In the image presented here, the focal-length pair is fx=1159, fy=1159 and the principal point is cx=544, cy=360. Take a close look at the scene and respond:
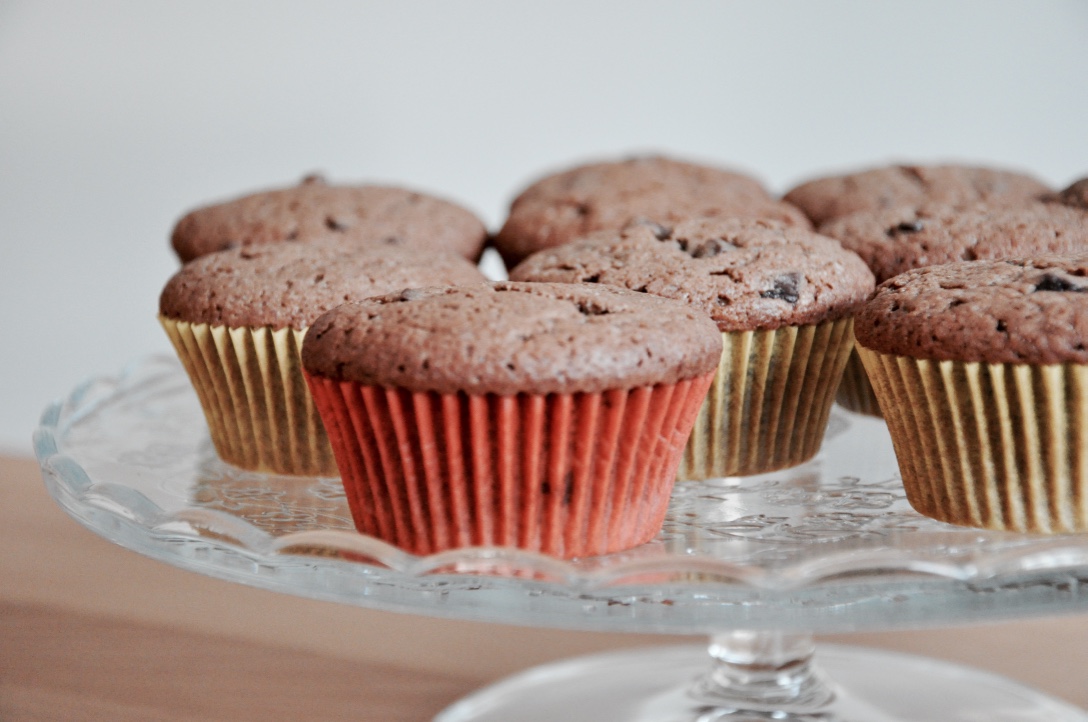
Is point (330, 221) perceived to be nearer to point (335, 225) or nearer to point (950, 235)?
point (335, 225)

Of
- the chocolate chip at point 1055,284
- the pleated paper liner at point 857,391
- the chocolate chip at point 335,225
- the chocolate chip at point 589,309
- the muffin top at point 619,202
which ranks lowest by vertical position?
the pleated paper liner at point 857,391

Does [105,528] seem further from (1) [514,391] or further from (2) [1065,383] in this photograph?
(2) [1065,383]

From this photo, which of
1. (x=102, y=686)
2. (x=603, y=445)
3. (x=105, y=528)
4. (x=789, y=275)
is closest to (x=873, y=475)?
(x=789, y=275)

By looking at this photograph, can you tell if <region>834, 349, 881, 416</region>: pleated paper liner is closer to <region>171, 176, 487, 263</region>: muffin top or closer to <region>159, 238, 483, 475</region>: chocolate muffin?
<region>159, 238, 483, 475</region>: chocolate muffin

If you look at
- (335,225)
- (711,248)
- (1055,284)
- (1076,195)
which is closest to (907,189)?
(1076,195)

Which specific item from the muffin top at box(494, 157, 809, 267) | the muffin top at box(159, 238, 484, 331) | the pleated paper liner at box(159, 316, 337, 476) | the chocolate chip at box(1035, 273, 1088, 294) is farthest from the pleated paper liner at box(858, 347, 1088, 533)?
the pleated paper liner at box(159, 316, 337, 476)

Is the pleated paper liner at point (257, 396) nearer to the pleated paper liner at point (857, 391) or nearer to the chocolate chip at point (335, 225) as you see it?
the chocolate chip at point (335, 225)

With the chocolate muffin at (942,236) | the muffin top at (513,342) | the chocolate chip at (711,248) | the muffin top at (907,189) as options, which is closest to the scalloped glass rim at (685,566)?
the muffin top at (513,342)
